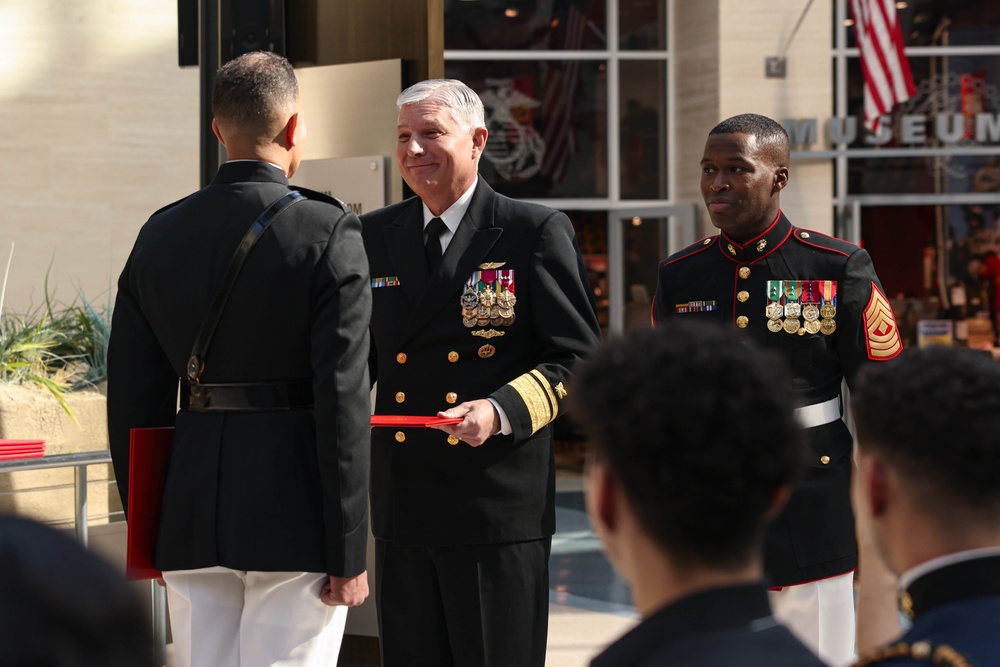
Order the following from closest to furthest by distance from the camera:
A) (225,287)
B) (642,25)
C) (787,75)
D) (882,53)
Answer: (225,287) → (882,53) → (787,75) → (642,25)

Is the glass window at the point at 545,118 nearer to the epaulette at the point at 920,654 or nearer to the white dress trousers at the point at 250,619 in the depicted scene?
the white dress trousers at the point at 250,619

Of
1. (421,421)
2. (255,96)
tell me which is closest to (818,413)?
(421,421)

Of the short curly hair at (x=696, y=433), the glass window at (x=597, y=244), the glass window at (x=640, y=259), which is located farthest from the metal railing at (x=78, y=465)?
the glass window at (x=597, y=244)

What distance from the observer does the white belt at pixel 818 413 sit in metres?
3.48

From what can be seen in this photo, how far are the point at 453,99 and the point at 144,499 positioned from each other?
1.37m

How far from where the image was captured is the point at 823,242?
12.1ft

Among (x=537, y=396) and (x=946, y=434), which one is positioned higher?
(x=946, y=434)

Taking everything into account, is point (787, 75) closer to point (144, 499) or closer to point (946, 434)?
point (144, 499)

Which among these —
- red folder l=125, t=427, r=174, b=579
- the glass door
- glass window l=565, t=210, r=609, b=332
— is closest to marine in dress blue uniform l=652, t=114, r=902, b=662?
red folder l=125, t=427, r=174, b=579

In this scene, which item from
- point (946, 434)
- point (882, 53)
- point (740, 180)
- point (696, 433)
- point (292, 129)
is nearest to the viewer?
point (696, 433)

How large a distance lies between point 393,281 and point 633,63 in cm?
951

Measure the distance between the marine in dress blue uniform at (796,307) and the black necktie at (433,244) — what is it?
2.49ft

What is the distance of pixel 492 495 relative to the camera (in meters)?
3.33

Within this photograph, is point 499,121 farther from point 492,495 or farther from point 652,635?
point 652,635
